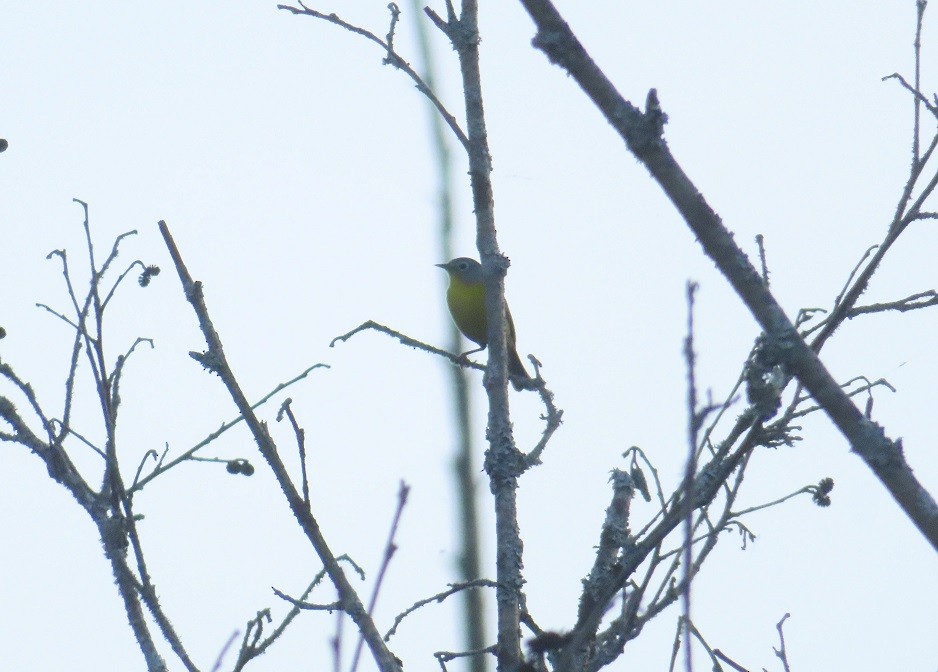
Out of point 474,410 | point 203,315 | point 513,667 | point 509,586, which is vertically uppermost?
point 203,315

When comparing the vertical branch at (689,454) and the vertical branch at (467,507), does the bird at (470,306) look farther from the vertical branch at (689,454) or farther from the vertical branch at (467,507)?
the vertical branch at (689,454)

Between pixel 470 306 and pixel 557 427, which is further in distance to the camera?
pixel 470 306

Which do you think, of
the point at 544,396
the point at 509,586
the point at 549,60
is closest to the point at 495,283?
the point at 544,396

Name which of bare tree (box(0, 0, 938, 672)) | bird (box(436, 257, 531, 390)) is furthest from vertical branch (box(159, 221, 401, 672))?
bird (box(436, 257, 531, 390))

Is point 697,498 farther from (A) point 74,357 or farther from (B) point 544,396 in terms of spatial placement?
(A) point 74,357

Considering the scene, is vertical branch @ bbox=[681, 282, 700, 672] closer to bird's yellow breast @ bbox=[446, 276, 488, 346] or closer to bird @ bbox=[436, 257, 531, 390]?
bird @ bbox=[436, 257, 531, 390]

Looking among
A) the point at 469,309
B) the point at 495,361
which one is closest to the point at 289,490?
the point at 495,361

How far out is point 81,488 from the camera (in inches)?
118

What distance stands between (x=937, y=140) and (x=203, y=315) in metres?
1.65

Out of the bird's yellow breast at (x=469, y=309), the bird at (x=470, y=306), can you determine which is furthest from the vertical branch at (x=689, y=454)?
the bird's yellow breast at (x=469, y=309)

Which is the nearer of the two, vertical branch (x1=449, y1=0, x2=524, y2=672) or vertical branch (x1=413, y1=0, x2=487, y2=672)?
vertical branch (x1=413, y1=0, x2=487, y2=672)

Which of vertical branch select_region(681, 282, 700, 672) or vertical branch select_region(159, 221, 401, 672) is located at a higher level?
vertical branch select_region(159, 221, 401, 672)

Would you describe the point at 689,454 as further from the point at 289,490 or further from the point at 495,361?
the point at 495,361

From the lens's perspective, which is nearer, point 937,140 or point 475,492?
point 475,492
